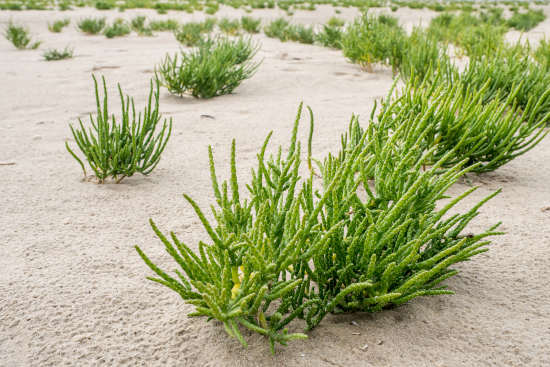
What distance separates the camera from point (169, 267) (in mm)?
1742

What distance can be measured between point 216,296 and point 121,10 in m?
15.7

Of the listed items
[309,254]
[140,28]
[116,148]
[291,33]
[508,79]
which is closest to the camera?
[309,254]

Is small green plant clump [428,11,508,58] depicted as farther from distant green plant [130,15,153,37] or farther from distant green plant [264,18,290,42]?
distant green plant [130,15,153,37]

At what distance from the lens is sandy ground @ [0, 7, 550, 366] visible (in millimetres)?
1294

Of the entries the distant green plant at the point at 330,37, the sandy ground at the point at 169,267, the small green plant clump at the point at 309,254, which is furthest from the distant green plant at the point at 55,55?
the small green plant clump at the point at 309,254

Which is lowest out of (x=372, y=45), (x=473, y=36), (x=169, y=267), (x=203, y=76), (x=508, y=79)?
(x=169, y=267)

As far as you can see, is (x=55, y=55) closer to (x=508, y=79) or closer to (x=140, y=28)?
(x=140, y=28)

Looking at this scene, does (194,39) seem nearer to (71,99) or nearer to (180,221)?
(71,99)

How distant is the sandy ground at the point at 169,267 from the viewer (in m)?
1.29

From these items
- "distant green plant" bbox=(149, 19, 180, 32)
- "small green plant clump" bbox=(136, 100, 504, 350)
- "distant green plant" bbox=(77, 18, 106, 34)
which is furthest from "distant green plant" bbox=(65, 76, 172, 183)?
"distant green plant" bbox=(149, 19, 180, 32)

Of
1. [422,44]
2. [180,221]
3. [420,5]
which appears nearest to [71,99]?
[180,221]

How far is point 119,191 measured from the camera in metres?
2.42

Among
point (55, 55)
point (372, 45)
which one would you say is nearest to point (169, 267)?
point (372, 45)

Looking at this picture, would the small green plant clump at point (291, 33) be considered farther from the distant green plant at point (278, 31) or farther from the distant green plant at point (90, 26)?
the distant green plant at point (90, 26)
